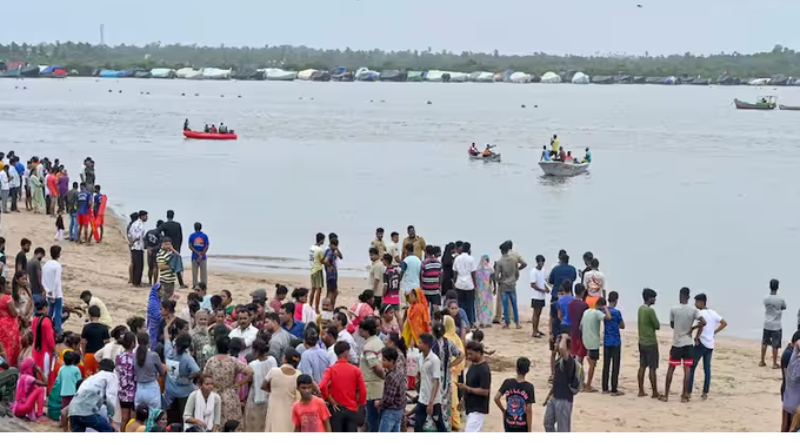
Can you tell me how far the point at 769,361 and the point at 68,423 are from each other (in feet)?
33.7

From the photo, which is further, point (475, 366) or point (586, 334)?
point (586, 334)

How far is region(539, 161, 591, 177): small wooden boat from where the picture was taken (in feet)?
160

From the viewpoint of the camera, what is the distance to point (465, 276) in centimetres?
1584

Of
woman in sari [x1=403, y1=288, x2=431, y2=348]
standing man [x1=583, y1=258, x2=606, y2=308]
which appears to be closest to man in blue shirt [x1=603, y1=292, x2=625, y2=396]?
standing man [x1=583, y1=258, x2=606, y2=308]

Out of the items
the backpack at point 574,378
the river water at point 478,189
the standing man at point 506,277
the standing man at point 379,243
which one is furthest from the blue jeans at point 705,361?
the river water at point 478,189

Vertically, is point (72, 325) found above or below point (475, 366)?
below

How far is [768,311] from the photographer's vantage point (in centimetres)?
1541

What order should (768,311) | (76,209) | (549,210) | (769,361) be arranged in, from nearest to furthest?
1. (768,311)
2. (769,361)
3. (76,209)
4. (549,210)

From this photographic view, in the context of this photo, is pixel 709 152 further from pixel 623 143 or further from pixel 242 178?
pixel 242 178

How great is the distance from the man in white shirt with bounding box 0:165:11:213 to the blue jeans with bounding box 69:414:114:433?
1658 cm

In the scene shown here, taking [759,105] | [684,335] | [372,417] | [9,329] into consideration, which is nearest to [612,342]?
[684,335]

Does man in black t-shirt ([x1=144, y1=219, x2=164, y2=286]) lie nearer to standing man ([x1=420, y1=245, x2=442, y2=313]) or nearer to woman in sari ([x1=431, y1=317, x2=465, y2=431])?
standing man ([x1=420, y1=245, x2=442, y2=313])

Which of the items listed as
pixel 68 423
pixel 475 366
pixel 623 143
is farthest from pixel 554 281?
pixel 623 143

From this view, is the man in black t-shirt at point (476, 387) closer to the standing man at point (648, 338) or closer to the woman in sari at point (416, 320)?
the woman in sari at point (416, 320)
